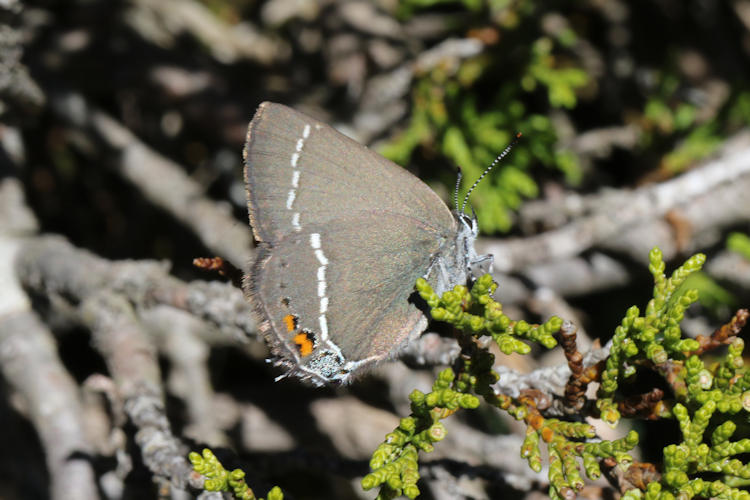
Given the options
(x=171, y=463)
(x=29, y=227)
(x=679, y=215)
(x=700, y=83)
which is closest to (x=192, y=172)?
(x=29, y=227)

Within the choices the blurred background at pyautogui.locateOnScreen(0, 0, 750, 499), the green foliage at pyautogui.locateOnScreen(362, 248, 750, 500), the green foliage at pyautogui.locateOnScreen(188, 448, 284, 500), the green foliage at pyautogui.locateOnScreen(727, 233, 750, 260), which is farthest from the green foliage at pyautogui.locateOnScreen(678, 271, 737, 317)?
the green foliage at pyautogui.locateOnScreen(188, 448, 284, 500)

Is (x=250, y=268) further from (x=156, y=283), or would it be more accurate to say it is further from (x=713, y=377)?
(x=713, y=377)

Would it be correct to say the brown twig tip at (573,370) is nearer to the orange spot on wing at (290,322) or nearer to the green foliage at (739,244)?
the orange spot on wing at (290,322)

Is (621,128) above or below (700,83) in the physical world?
below

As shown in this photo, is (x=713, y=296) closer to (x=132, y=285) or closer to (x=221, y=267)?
(x=221, y=267)

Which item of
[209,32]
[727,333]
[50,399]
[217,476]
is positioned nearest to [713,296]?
[727,333]

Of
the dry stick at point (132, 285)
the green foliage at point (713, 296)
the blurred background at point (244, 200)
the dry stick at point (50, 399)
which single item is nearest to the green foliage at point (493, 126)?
the blurred background at point (244, 200)
